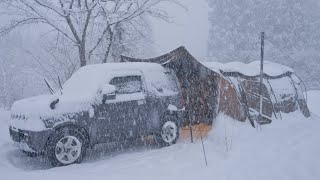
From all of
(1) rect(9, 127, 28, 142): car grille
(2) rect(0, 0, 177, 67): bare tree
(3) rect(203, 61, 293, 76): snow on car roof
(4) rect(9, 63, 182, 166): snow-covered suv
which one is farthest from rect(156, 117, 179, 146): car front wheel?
(2) rect(0, 0, 177, 67): bare tree

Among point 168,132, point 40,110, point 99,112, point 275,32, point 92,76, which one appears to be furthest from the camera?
point 275,32

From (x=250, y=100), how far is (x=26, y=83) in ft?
134

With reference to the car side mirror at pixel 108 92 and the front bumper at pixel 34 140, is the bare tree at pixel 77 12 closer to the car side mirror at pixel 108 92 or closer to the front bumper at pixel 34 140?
the car side mirror at pixel 108 92

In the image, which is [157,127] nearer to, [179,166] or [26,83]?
[179,166]

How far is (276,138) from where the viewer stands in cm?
889

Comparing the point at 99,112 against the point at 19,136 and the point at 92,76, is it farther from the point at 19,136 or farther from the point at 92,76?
the point at 19,136

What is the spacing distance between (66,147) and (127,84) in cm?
199

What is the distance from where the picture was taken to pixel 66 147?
24.4 ft

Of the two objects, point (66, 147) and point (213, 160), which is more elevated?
point (66, 147)

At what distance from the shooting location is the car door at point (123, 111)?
315 inches

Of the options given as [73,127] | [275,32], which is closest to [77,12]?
[73,127]

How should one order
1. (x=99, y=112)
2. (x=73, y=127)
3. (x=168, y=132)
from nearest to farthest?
(x=73, y=127), (x=99, y=112), (x=168, y=132)

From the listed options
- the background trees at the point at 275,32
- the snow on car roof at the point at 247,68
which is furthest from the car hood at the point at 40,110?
the background trees at the point at 275,32

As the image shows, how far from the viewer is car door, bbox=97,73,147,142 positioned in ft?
26.2
